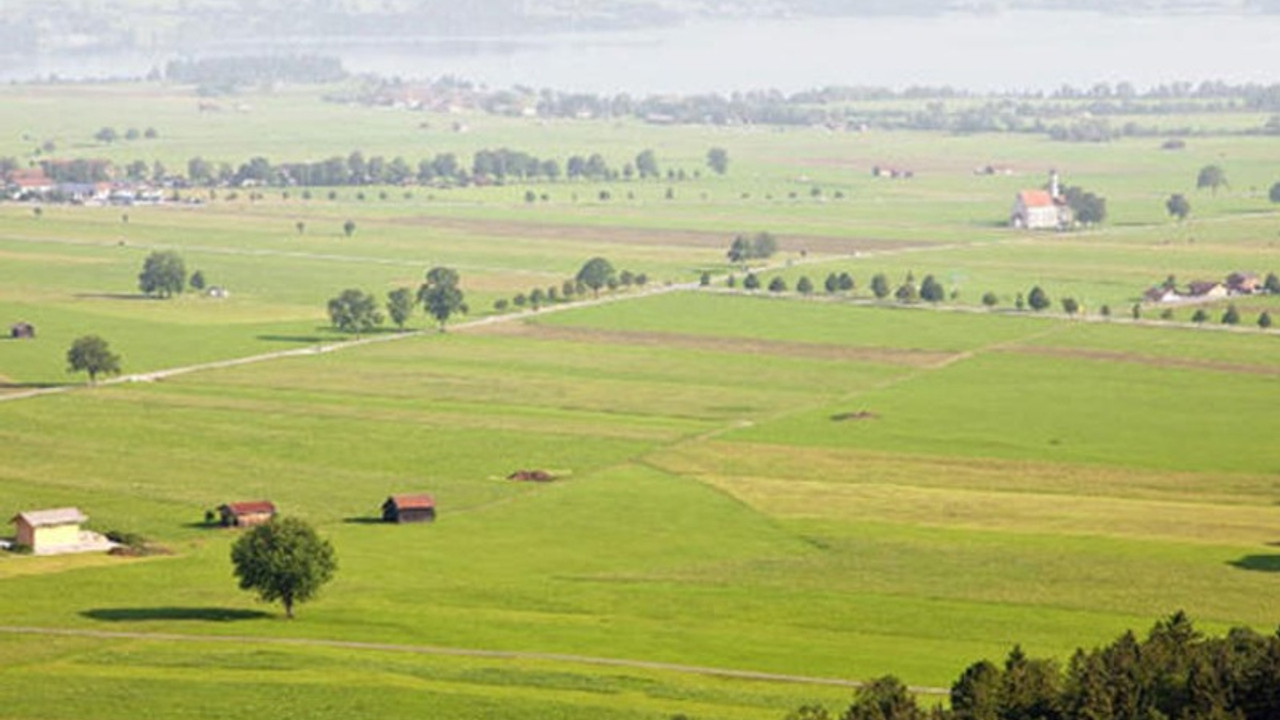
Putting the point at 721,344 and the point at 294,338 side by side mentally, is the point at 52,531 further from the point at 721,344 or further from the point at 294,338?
the point at 721,344

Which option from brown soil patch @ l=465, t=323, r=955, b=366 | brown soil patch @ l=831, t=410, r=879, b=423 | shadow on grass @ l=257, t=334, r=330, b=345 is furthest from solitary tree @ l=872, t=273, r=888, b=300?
brown soil patch @ l=831, t=410, r=879, b=423

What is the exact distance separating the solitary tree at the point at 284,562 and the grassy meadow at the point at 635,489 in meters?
0.92

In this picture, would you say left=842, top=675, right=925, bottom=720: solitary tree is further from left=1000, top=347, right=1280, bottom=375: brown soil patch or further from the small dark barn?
left=1000, top=347, right=1280, bottom=375: brown soil patch

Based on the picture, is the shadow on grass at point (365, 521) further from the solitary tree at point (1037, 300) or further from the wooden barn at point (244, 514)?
the solitary tree at point (1037, 300)

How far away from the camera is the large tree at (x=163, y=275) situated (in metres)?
160

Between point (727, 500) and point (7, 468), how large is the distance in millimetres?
27489

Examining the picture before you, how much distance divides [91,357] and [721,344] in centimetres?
3365

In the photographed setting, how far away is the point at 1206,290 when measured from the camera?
159m

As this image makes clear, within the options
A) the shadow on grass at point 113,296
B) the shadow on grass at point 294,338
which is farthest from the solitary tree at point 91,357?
the shadow on grass at point 113,296

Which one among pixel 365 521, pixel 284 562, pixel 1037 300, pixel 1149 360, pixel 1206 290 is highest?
pixel 1206 290

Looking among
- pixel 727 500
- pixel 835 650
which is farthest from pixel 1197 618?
pixel 727 500

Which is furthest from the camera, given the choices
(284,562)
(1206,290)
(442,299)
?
(1206,290)

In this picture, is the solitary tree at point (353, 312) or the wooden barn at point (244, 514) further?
the solitary tree at point (353, 312)

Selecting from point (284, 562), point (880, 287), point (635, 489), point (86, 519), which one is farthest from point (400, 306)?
point (284, 562)
